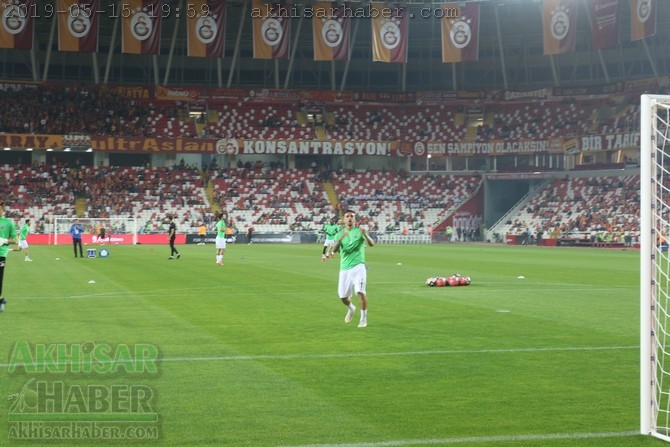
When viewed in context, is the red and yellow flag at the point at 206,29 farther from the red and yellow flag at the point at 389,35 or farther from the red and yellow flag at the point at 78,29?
the red and yellow flag at the point at 389,35

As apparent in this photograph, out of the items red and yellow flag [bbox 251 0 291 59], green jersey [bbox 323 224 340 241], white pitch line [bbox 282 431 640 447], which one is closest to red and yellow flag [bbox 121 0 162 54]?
red and yellow flag [bbox 251 0 291 59]

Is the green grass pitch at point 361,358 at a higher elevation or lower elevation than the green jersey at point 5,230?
lower

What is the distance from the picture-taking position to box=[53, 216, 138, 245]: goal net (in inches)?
2606

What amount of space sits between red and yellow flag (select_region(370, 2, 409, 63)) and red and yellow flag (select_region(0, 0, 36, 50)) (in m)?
22.8

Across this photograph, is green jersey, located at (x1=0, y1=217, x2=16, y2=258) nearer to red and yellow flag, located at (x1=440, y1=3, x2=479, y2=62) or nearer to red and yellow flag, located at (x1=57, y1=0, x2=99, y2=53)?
red and yellow flag, located at (x1=57, y1=0, x2=99, y2=53)

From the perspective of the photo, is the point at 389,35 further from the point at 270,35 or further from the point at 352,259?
the point at 352,259

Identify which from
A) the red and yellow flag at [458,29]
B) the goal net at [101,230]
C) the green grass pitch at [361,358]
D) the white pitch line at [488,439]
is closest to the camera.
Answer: the white pitch line at [488,439]

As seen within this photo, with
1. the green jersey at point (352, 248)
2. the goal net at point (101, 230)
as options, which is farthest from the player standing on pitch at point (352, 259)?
the goal net at point (101, 230)

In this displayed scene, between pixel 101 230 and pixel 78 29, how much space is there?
14.3 meters

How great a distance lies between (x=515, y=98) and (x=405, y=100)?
10.1m

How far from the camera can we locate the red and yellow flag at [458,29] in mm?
64625

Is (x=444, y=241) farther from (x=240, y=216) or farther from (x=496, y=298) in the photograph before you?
(x=496, y=298)

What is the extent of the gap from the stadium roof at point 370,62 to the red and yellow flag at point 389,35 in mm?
12110

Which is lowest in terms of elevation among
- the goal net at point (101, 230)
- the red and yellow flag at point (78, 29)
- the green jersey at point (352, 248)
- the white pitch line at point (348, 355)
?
the white pitch line at point (348, 355)
